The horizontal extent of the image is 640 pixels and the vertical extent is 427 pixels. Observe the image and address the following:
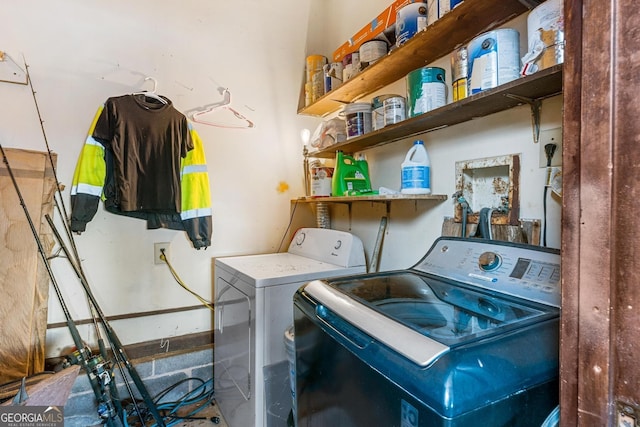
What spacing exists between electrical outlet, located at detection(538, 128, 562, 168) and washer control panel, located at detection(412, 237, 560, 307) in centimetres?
33

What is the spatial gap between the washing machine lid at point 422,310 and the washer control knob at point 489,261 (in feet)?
0.29

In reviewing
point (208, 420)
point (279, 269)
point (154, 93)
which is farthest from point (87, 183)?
point (208, 420)

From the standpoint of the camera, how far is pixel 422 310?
3.00 feet

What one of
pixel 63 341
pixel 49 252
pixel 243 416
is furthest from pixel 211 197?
pixel 243 416

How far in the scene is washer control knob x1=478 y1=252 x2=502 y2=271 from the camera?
1.04 metres

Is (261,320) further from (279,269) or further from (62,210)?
(62,210)

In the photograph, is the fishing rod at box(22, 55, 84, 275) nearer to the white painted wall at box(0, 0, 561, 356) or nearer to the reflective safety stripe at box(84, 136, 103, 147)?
the white painted wall at box(0, 0, 561, 356)

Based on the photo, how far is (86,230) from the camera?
1.85 metres

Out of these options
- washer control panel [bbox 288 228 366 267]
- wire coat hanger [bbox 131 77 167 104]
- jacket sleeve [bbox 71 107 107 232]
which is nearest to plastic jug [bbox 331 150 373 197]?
washer control panel [bbox 288 228 366 267]

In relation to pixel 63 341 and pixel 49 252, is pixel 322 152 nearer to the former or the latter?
pixel 49 252

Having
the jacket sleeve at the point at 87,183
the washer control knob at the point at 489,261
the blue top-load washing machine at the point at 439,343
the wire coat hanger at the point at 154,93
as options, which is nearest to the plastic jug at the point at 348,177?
the blue top-load washing machine at the point at 439,343

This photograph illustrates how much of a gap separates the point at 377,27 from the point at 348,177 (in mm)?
833

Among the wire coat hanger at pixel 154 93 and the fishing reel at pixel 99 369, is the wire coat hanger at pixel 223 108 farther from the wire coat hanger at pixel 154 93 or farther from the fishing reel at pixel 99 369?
the fishing reel at pixel 99 369

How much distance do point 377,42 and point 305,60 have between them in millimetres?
948
